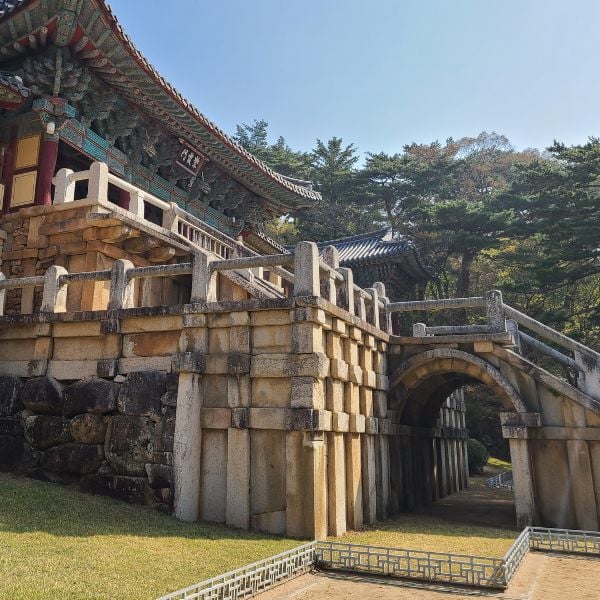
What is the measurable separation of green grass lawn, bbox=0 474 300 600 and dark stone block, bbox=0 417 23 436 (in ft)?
4.45

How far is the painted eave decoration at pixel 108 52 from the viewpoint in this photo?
1290 cm

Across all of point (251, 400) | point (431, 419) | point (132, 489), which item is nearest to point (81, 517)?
point (132, 489)

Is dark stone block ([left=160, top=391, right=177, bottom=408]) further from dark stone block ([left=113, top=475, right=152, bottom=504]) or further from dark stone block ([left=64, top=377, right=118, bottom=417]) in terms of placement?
dark stone block ([left=113, top=475, right=152, bottom=504])

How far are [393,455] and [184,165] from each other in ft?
38.9

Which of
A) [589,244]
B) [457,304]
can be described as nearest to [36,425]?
[457,304]

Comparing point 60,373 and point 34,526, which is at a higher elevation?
point 60,373

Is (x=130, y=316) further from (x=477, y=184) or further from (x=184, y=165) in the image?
(x=477, y=184)

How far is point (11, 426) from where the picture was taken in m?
11.1

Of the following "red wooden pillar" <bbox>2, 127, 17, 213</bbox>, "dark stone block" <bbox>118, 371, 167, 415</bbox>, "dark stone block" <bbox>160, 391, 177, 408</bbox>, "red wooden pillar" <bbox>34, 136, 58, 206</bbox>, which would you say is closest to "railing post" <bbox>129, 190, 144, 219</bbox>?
"red wooden pillar" <bbox>34, 136, 58, 206</bbox>

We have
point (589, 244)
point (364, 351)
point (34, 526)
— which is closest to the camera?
point (34, 526)

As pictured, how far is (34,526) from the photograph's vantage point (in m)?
7.41

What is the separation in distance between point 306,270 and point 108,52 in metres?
8.83

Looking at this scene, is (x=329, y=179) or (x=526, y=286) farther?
(x=329, y=179)

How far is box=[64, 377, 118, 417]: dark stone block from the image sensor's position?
10312mm
